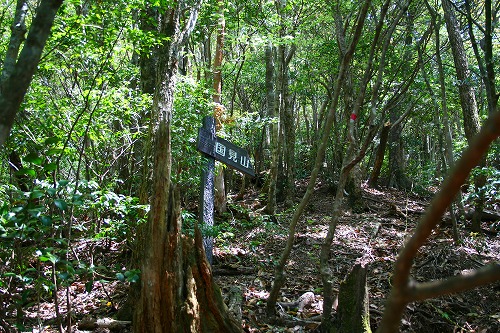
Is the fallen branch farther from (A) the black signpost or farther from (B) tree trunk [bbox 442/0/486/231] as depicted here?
(B) tree trunk [bbox 442/0/486/231]

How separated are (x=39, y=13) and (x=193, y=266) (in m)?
2.62

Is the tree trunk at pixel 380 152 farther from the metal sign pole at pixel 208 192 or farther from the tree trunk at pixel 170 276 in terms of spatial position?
the tree trunk at pixel 170 276

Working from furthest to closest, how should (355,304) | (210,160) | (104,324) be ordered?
1. (210,160)
2. (104,324)
3. (355,304)

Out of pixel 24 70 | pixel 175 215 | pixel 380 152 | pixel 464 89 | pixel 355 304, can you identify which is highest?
pixel 380 152

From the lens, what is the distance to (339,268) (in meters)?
6.87

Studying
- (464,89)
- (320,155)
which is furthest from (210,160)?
(464,89)

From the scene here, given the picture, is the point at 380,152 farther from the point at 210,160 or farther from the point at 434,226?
the point at 434,226

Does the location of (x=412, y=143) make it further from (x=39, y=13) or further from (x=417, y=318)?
(x=39, y=13)

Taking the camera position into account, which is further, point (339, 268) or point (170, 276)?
point (339, 268)

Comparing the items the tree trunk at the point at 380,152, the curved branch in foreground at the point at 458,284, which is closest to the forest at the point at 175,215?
the curved branch in foreground at the point at 458,284

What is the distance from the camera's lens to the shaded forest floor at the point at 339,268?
4719mm

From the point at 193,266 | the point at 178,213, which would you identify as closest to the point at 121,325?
the point at 193,266

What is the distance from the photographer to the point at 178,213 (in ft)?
12.3

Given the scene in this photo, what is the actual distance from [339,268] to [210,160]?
123 inches
